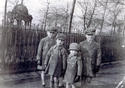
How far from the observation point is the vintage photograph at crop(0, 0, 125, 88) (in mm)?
5106

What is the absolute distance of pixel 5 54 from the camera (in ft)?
23.0

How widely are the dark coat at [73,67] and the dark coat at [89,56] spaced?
316 mm

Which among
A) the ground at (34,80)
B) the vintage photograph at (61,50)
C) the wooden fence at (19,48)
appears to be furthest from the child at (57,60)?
the wooden fence at (19,48)

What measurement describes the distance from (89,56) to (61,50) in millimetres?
631

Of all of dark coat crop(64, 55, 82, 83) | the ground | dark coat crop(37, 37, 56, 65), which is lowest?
the ground

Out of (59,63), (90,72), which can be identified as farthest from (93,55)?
(59,63)

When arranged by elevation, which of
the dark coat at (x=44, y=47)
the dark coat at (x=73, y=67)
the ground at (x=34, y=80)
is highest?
the dark coat at (x=44, y=47)

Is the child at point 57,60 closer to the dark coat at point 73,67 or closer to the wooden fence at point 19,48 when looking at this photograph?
the dark coat at point 73,67

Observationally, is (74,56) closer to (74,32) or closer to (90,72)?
(90,72)

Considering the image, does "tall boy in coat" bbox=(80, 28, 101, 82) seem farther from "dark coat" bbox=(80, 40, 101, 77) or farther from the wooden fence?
the wooden fence

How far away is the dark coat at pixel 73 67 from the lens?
4793mm

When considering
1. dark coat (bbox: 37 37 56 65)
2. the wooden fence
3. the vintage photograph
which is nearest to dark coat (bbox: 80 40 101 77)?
the vintage photograph

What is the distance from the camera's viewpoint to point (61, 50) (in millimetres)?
5125

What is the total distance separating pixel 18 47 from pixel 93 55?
108 inches
